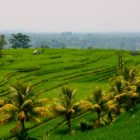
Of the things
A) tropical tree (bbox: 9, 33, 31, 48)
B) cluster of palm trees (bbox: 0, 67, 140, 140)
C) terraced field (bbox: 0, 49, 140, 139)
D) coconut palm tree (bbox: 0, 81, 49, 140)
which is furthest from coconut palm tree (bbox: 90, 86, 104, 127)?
tropical tree (bbox: 9, 33, 31, 48)

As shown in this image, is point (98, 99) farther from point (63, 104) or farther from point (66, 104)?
point (63, 104)

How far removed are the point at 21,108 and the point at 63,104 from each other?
4.92 meters

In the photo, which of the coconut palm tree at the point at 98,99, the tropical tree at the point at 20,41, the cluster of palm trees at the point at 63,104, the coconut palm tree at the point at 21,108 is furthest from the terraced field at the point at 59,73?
the tropical tree at the point at 20,41

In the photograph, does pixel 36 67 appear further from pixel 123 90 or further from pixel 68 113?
pixel 68 113

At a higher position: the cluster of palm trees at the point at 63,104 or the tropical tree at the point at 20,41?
the cluster of palm trees at the point at 63,104

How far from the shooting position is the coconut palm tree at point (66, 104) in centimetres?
3856

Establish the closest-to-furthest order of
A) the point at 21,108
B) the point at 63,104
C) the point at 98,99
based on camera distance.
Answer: the point at 21,108 → the point at 63,104 → the point at 98,99

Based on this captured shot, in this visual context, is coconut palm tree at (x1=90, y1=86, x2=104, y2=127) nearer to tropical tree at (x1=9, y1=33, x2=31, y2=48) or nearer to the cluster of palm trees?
the cluster of palm trees

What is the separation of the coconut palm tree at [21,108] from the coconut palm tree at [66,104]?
211cm

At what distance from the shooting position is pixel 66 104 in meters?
39.1

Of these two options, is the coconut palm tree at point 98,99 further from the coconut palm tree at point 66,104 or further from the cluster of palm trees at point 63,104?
the coconut palm tree at point 66,104

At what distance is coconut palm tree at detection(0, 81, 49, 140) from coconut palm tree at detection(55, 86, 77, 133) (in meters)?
2.11

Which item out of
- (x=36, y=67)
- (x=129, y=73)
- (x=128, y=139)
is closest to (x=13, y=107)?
(x=128, y=139)

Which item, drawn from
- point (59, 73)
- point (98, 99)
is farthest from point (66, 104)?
point (59, 73)
